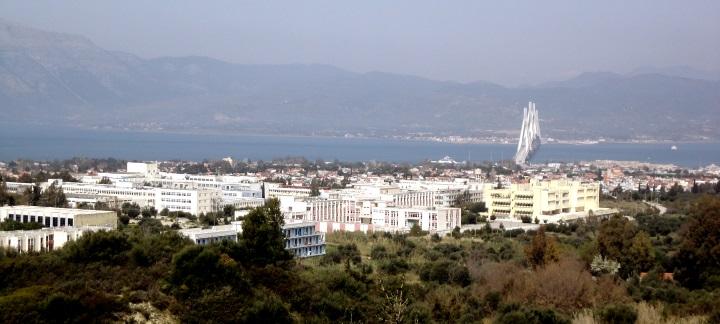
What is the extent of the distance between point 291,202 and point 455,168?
3377 cm

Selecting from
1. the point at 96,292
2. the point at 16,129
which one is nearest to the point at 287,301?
the point at 96,292

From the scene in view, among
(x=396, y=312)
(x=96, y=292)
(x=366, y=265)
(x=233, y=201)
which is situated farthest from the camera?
(x=233, y=201)

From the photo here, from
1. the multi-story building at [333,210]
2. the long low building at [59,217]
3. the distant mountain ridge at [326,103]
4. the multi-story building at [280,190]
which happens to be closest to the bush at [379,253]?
the long low building at [59,217]

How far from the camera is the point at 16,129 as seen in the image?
445 feet

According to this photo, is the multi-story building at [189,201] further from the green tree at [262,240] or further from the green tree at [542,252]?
the green tree at [262,240]

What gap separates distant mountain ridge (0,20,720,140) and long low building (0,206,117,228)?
106896mm

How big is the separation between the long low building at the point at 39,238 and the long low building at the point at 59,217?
2505 millimetres

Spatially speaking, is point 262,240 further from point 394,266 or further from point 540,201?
point 540,201

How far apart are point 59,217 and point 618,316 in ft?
42.0

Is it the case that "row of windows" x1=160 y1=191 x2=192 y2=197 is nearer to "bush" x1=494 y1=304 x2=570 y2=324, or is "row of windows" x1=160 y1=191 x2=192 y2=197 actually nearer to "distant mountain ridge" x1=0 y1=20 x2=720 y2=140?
"bush" x1=494 y1=304 x2=570 y2=324

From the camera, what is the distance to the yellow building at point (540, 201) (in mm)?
32906

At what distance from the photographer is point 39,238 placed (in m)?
18.2

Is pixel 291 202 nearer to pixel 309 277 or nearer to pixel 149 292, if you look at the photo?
pixel 309 277

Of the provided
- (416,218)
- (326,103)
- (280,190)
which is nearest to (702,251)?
(416,218)
